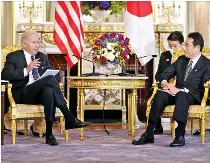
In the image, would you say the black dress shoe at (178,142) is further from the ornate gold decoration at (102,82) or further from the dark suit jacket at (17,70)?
the dark suit jacket at (17,70)

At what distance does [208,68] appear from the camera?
4820mm

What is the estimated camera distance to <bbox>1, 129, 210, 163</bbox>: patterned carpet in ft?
11.6

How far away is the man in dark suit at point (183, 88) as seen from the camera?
450 centimetres

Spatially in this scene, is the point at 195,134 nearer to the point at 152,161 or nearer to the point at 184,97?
the point at 184,97

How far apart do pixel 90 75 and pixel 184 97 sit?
1000mm

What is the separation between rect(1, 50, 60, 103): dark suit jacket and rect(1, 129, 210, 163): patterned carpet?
1.77 ft

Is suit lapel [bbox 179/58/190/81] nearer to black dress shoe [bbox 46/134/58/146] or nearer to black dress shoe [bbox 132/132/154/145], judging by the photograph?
black dress shoe [bbox 132/132/154/145]

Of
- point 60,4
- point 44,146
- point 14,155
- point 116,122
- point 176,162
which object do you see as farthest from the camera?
point 116,122

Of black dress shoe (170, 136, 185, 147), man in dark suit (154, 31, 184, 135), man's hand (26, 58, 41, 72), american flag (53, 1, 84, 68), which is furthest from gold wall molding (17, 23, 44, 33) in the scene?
black dress shoe (170, 136, 185, 147)

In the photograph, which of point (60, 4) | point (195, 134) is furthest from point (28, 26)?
point (195, 134)

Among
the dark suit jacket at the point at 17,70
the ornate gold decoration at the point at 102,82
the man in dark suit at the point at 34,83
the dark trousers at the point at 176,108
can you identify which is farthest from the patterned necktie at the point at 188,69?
the dark suit jacket at the point at 17,70

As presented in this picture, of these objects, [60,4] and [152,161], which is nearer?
[152,161]

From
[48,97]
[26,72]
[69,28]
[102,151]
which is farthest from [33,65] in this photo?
[69,28]

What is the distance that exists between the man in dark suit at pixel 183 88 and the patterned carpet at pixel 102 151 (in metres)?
0.16
